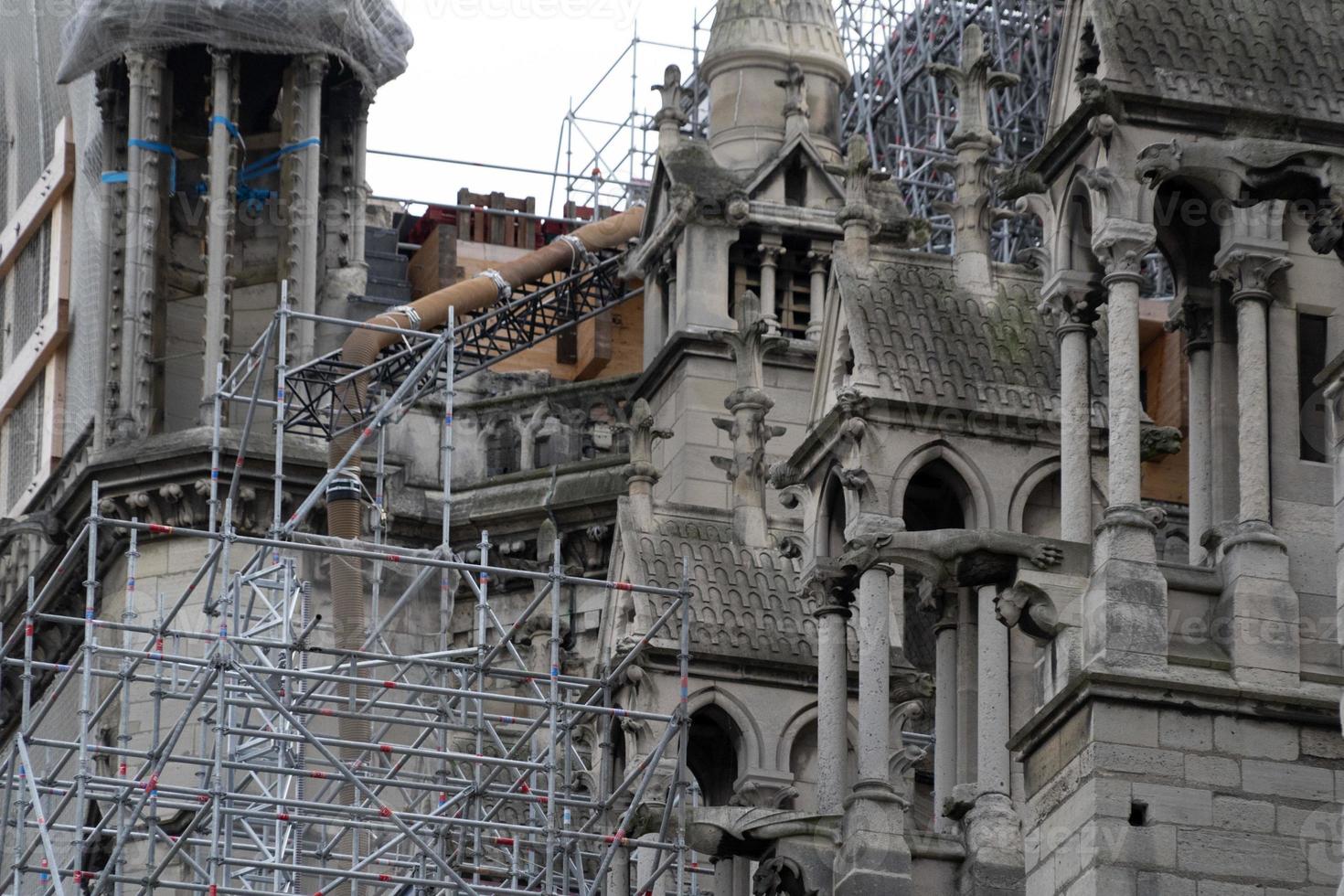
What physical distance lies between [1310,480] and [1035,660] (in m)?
5.12

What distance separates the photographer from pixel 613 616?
47250mm

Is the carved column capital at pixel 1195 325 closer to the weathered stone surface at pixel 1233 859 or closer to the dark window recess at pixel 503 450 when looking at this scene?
the weathered stone surface at pixel 1233 859

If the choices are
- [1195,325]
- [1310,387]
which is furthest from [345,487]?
[1310,387]

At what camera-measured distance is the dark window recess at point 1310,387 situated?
34.6m

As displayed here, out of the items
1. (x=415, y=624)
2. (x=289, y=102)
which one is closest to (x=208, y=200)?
(x=289, y=102)

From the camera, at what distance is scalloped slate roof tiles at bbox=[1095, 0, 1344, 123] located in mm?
35344

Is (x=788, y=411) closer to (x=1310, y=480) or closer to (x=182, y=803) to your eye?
(x=182, y=803)

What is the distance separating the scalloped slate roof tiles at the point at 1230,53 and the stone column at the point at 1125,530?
144cm

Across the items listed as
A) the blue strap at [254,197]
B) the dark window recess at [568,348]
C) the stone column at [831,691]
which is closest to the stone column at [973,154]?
the stone column at [831,691]

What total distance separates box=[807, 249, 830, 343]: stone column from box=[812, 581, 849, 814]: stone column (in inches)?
548

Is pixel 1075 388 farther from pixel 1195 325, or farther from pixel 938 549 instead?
pixel 938 549

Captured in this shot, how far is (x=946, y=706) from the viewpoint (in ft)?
129

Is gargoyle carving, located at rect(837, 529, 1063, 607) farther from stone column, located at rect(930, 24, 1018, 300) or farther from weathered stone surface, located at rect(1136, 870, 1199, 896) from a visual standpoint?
stone column, located at rect(930, 24, 1018, 300)

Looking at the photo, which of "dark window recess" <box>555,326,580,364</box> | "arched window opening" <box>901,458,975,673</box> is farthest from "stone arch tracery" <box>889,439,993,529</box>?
"dark window recess" <box>555,326,580,364</box>
